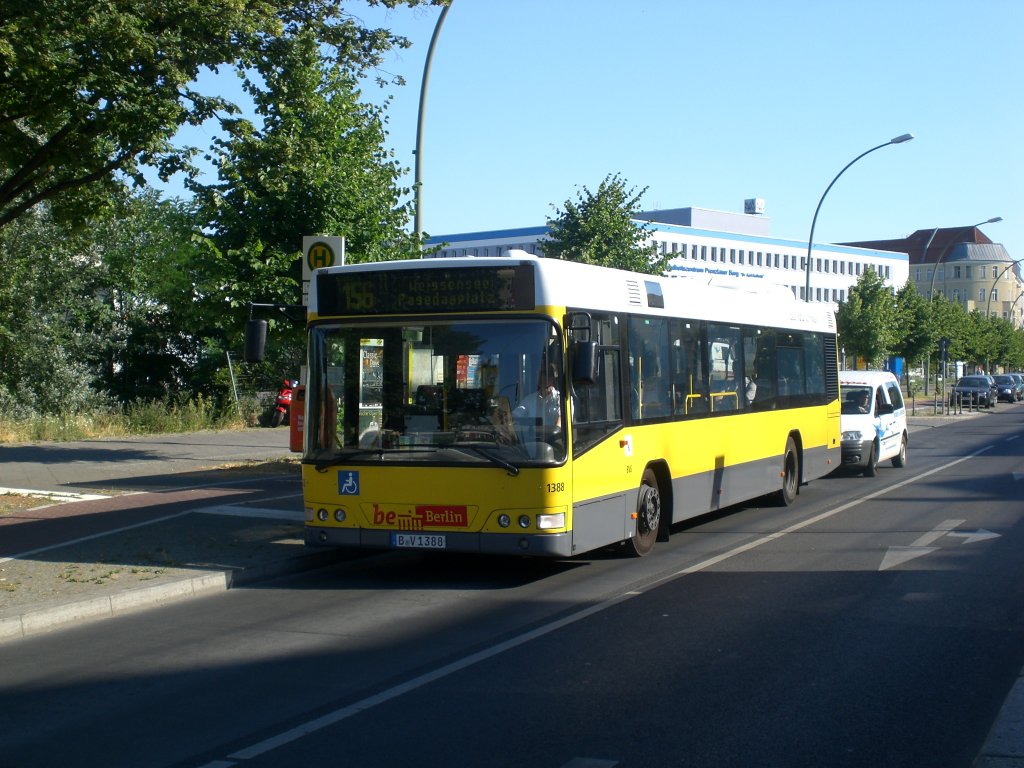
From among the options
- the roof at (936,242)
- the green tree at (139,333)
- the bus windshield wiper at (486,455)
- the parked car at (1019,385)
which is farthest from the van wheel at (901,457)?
the roof at (936,242)

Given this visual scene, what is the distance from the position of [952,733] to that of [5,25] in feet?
39.5

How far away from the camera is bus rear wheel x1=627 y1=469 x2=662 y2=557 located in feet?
38.3

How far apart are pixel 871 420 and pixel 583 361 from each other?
517 inches

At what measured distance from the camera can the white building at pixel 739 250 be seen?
3634 inches

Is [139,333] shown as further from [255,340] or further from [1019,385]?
[1019,385]

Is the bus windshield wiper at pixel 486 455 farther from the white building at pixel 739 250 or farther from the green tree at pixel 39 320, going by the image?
the white building at pixel 739 250

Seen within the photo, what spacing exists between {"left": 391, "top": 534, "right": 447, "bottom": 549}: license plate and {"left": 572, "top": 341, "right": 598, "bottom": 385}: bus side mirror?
1857mm

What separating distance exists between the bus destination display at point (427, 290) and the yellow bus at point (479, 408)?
0.04 feet

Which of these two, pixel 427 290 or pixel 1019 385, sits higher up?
pixel 427 290

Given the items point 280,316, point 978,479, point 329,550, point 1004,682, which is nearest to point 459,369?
point 329,550

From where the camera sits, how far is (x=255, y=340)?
10.7 metres

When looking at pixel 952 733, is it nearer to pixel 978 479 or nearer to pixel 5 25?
pixel 5 25

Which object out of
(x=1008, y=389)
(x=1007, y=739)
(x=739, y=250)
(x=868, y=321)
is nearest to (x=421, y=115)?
(x=1007, y=739)

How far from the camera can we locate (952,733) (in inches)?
231
